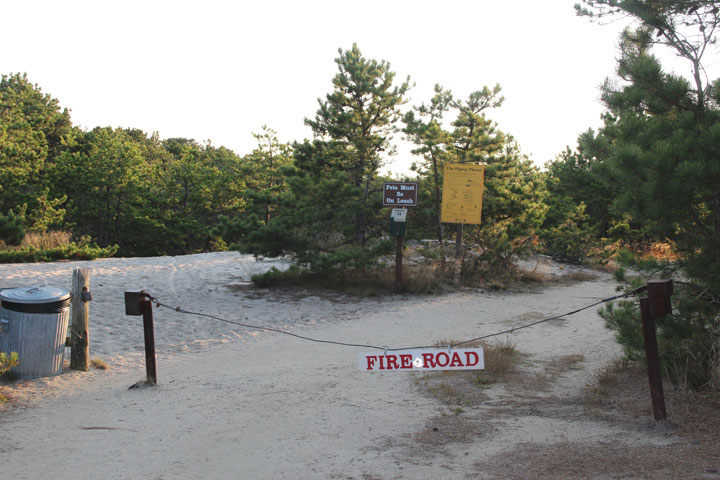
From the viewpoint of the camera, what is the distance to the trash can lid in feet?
21.8

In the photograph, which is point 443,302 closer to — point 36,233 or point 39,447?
point 39,447

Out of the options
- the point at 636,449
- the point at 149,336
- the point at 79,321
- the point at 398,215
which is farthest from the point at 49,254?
the point at 636,449

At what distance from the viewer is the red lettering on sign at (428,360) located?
5.13 m

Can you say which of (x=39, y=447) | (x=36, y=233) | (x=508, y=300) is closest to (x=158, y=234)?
(x=36, y=233)

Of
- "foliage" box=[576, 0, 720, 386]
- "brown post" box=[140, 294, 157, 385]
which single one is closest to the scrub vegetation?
"foliage" box=[576, 0, 720, 386]

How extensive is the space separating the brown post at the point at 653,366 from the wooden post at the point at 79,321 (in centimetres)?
616

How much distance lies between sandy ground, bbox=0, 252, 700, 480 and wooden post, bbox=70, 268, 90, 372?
8.4 inches

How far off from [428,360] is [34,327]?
4.60m

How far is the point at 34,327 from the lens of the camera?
6.73 metres

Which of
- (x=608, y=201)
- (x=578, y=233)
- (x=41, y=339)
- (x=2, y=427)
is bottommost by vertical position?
(x=2, y=427)

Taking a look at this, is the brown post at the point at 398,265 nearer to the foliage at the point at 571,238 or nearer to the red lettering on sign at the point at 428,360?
the red lettering on sign at the point at 428,360

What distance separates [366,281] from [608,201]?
13391 millimetres

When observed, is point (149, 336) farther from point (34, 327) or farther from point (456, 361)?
point (456, 361)

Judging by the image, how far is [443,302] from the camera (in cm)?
1357
